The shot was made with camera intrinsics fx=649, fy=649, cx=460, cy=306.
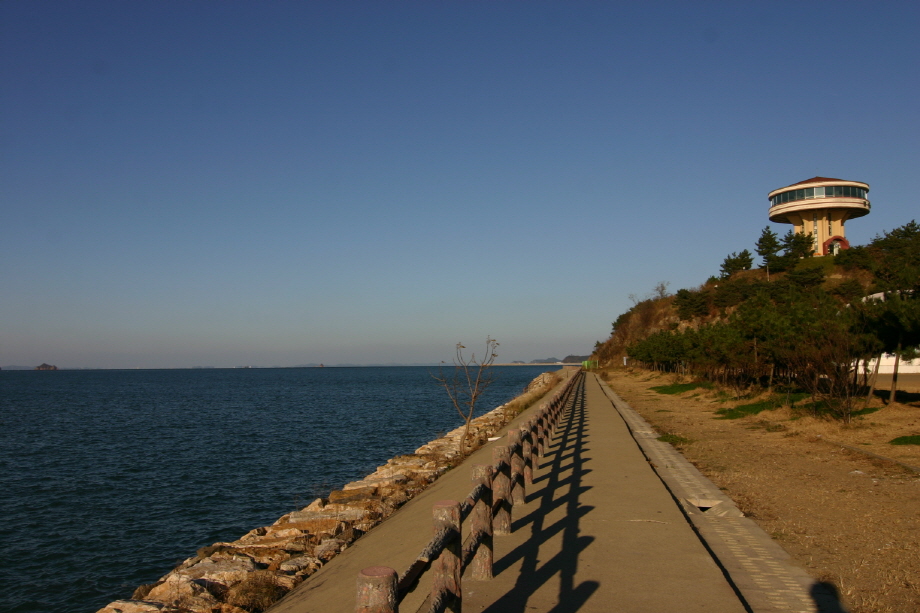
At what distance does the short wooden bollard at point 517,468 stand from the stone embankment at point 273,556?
3.12 metres

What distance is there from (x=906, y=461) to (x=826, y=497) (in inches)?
177

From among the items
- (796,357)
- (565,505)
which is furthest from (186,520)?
(796,357)

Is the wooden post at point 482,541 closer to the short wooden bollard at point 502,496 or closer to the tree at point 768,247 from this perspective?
the short wooden bollard at point 502,496

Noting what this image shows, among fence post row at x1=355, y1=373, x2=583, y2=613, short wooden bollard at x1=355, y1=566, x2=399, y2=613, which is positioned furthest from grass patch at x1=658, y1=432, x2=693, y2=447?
short wooden bollard at x1=355, y1=566, x2=399, y2=613

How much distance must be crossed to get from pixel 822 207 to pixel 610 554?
80313mm

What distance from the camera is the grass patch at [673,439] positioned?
16.8 meters

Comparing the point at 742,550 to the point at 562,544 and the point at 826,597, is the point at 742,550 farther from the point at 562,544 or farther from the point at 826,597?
the point at 562,544

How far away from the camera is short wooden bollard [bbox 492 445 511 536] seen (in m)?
7.72

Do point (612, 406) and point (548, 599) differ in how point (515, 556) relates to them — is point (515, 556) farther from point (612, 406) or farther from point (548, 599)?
point (612, 406)

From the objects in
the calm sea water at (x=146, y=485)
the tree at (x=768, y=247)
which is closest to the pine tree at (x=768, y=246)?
the tree at (x=768, y=247)

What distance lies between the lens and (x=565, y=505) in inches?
375

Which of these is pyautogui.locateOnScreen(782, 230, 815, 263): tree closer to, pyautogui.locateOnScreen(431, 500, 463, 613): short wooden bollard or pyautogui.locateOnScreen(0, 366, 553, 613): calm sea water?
pyautogui.locateOnScreen(0, 366, 553, 613): calm sea water

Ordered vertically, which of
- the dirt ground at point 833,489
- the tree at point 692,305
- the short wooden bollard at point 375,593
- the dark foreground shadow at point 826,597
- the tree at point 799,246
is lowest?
the dirt ground at point 833,489

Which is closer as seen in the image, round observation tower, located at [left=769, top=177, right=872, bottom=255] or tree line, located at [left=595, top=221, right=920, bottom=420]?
tree line, located at [left=595, top=221, right=920, bottom=420]
